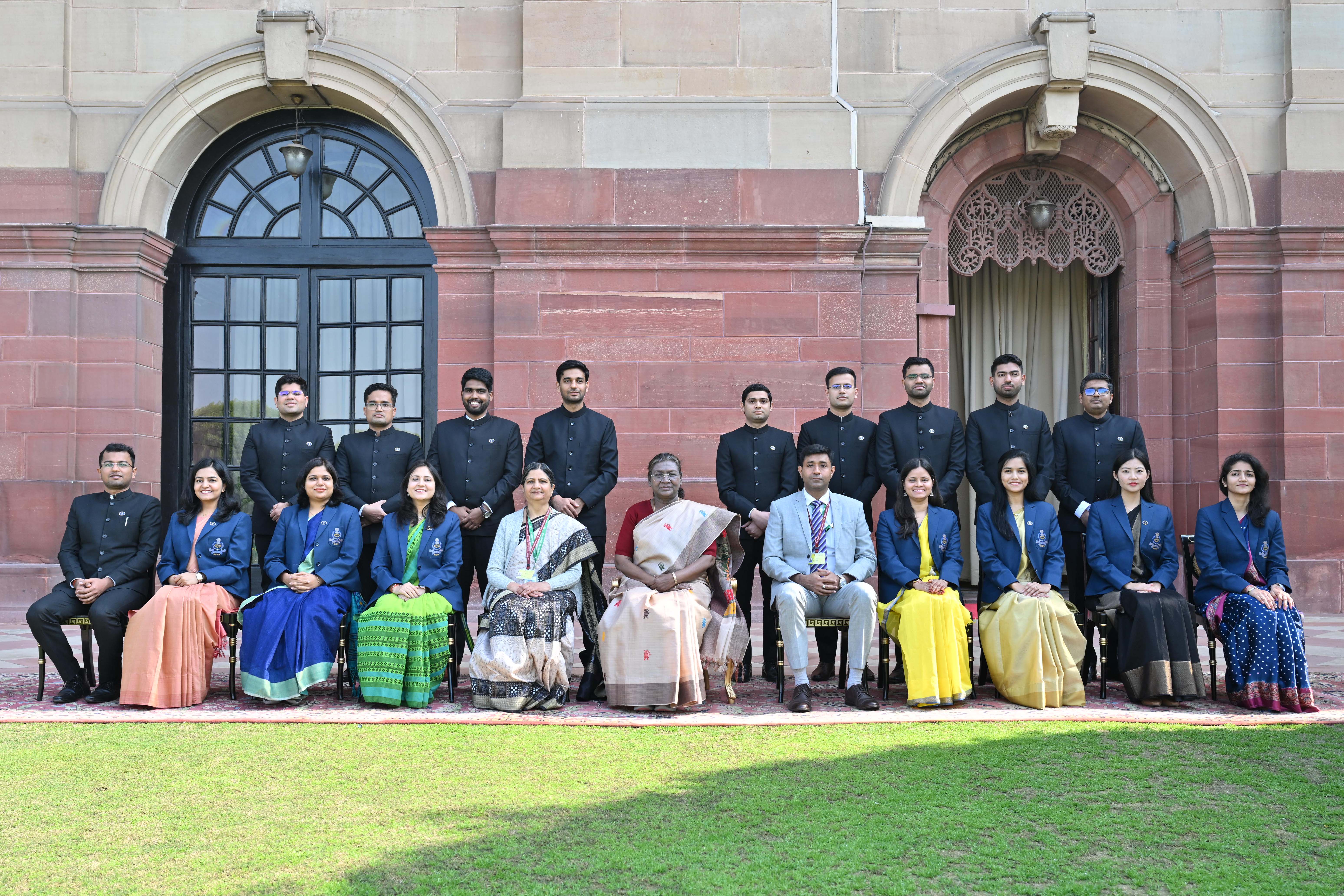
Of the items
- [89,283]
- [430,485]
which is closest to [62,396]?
[89,283]

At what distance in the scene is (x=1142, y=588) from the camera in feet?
20.5

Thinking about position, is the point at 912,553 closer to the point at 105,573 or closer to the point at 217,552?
the point at 217,552

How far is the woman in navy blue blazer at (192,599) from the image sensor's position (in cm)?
610

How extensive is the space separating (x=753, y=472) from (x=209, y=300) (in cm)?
585

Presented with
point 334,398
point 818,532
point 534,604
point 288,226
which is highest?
point 288,226

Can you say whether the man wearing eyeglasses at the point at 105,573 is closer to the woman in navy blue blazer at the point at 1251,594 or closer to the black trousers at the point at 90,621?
the black trousers at the point at 90,621

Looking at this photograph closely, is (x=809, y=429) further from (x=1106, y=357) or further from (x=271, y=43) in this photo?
(x=271, y=43)

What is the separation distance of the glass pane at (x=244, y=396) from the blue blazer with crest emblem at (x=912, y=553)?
20.6 ft

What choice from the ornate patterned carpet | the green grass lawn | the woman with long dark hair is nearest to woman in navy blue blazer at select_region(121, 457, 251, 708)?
the ornate patterned carpet

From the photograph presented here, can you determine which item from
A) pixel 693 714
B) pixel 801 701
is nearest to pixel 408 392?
pixel 693 714

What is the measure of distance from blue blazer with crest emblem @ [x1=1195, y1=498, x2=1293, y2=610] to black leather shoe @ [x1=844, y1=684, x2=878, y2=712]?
2.04 m

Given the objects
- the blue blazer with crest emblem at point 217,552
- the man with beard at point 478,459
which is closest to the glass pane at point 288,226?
the man with beard at point 478,459

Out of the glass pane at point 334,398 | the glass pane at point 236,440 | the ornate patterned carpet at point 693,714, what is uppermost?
the glass pane at point 334,398

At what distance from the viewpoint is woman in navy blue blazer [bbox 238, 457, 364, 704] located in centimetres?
609
